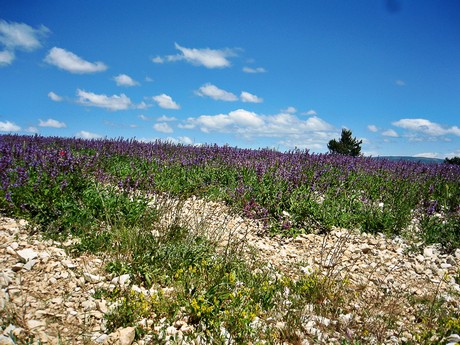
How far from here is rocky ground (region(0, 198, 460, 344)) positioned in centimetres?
308

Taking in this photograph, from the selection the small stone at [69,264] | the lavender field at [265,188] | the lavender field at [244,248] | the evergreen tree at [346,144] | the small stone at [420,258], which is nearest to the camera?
the lavender field at [244,248]

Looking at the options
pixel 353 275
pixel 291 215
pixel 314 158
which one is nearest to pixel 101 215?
pixel 291 215

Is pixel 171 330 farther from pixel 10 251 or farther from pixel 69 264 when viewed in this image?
pixel 10 251

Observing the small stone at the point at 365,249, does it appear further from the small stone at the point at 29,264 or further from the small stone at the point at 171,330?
the small stone at the point at 29,264

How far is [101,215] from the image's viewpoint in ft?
17.6

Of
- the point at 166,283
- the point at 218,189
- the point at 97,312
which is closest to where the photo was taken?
the point at 97,312

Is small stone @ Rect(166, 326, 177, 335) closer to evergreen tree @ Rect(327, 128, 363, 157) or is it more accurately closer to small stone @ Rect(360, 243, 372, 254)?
small stone @ Rect(360, 243, 372, 254)

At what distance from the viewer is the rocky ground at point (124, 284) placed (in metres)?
3.08

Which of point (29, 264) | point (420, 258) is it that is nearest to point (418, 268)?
point (420, 258)

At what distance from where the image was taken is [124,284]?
3848mm

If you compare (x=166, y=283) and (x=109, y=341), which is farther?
(x=166, y=283)

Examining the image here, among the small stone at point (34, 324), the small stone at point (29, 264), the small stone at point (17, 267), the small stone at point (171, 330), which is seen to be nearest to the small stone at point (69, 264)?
the small stone at point (29, 264)

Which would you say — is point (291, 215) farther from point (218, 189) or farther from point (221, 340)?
point (221, 340)

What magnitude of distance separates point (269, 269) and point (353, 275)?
51.8 inches
